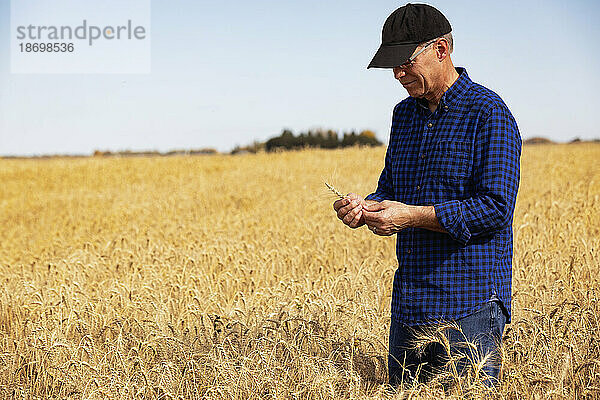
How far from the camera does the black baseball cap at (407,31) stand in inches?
94.4

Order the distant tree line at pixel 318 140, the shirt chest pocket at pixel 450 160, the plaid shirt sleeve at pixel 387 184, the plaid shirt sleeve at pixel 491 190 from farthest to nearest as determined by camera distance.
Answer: the distant tree line at pixel 318 140, the plaid shirt sleeve at pixel 387 184, the shirt chest pocket at pixel 450 160, the plaid shirt sleeve at pixel 491 190

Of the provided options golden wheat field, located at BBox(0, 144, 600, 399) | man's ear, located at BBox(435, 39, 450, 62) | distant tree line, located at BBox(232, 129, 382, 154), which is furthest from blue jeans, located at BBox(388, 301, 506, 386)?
distant tree line, located at BBox(232, 129, 382, 154)

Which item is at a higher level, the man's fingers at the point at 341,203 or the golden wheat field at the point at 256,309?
the man's fingers at the point at 341,203

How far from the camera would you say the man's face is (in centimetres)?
243

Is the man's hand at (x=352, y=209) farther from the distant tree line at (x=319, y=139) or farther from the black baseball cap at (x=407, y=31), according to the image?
the distant tree line at (x=319, y=139)

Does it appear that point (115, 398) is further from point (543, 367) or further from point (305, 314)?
point (543, 367)

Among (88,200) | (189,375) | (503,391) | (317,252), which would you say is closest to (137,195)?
(88,200)

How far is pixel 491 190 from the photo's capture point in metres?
2.37

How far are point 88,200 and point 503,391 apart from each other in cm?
1342

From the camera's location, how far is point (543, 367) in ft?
9.31

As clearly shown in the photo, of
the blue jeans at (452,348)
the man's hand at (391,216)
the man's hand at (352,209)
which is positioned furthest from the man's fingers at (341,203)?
the blue jeans at (452,348)

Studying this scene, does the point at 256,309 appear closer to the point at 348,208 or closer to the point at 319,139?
the point at 348,208

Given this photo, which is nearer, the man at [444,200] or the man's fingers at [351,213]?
the man at [444,200]

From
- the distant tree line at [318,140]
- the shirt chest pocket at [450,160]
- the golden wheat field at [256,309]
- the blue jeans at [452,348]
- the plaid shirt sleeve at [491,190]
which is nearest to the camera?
the plaid shirt sleeve at [491,190]
